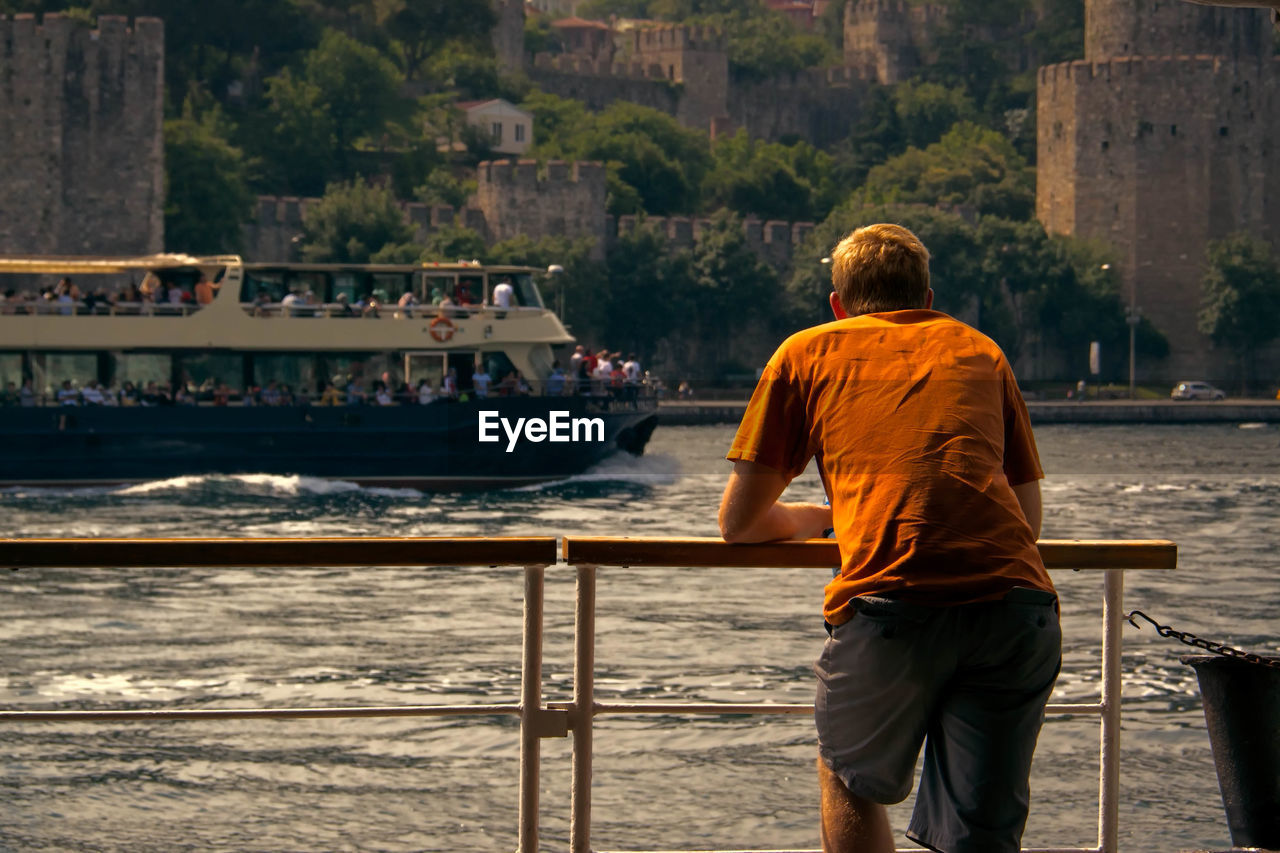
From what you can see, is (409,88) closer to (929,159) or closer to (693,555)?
(929,159)

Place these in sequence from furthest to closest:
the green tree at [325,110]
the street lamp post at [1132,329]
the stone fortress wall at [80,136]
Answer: the street lamp post at [1132,329] → the green tree at [325,110] → the stone fortress wall at [80,136]

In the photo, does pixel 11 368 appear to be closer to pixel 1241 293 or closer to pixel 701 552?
pixel 701 552

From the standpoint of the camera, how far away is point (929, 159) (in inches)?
2299

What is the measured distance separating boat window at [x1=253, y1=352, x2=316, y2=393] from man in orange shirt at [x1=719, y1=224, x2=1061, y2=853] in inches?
850

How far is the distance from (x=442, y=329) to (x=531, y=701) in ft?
68.4

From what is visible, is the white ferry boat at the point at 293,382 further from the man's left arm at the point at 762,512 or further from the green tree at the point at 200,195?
the man's left arm at the point at 762,512

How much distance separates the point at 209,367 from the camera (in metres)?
23.6

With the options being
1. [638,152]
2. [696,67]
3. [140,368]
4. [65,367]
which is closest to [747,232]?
[638,152]

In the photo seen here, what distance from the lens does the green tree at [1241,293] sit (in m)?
50.7

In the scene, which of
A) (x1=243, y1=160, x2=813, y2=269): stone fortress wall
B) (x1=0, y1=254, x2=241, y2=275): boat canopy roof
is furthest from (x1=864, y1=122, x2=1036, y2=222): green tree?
(x1=0, y1=254, x2=241, y2=275): boat canopy roof

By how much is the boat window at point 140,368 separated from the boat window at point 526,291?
4.05 metres

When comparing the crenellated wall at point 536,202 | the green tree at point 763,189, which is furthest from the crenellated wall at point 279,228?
the green tree at point 763,189

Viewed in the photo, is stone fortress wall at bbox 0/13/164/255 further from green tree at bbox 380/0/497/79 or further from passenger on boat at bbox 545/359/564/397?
green tree at bbox 380/0/497/79

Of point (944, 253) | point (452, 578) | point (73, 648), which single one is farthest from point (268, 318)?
point (944, 253)
